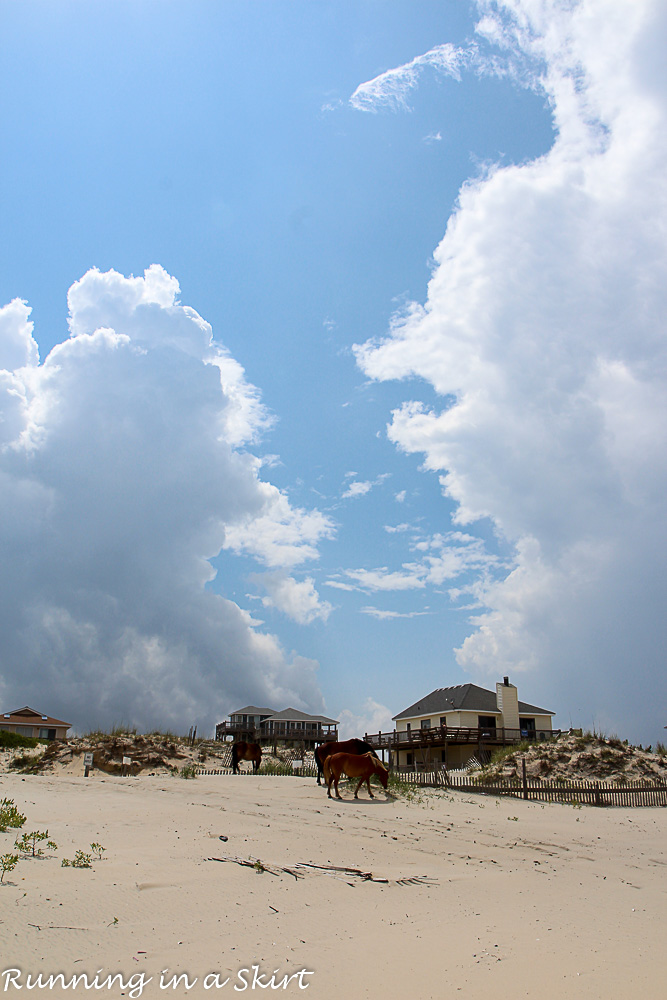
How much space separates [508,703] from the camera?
48.8 meters

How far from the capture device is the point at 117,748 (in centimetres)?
2702

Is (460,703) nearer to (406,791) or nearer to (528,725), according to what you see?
(528,725)

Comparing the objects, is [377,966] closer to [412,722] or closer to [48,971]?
[48,971]

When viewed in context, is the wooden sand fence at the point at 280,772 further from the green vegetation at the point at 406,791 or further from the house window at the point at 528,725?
the house window at the point at 528,725

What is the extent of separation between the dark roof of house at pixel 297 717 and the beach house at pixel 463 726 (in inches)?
908

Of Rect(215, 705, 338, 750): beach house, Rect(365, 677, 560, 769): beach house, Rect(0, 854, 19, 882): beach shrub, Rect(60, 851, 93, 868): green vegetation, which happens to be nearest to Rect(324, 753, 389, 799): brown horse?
Rect(60, 851, 93, 868): green vegetation

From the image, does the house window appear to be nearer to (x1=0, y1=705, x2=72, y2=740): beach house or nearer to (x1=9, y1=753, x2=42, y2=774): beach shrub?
(x1=9, y1=753, x2=42, y2=774): beach shrub

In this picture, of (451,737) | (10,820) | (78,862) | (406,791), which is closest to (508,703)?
(451,737)

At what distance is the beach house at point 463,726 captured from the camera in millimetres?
42812

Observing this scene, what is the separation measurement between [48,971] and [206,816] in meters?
8.93

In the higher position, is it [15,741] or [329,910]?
[329,910]

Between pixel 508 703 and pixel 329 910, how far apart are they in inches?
1791

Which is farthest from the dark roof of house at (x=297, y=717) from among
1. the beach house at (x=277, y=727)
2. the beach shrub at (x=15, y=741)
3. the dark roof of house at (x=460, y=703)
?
the beach shrub at (x=15, y=741)

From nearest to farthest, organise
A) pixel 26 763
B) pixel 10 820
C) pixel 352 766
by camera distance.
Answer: pixel 10 820, pixel 352 766, pixel 26 763
